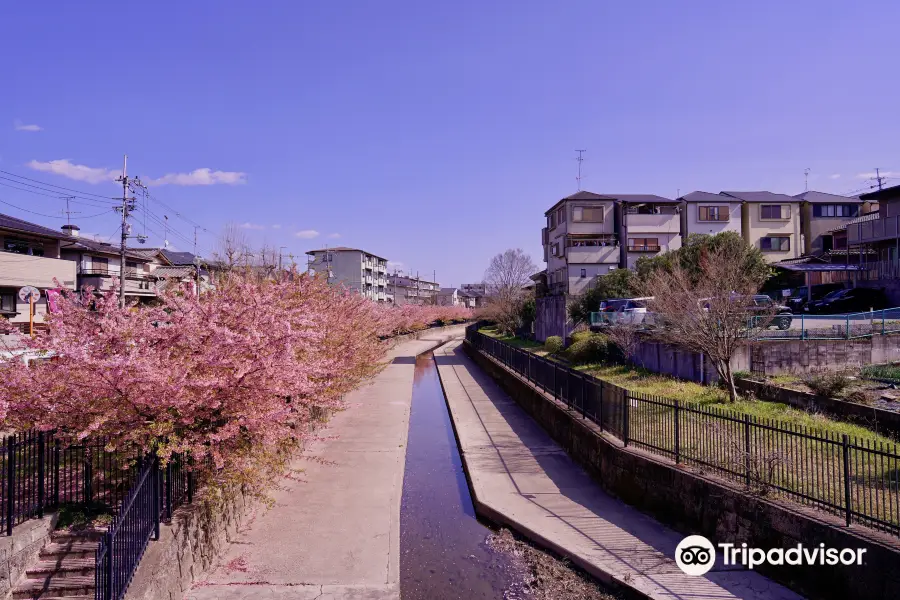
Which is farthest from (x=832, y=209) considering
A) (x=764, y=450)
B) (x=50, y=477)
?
(x=50, y=477)

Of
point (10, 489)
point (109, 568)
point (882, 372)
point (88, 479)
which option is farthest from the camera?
point (882, 372)

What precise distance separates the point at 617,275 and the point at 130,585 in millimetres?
30724

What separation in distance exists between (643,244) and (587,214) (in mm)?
5387

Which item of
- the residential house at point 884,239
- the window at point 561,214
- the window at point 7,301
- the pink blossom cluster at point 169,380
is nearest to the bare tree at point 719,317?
the pink blossom cluster at point 169,380

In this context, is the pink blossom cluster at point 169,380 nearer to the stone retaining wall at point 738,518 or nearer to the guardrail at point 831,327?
the stone retaining wall at point 738,518

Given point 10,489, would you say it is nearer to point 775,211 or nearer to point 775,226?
point 775,226

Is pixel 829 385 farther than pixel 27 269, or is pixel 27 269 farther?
pixel 27 269

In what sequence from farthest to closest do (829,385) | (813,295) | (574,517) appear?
1. (813,295)
2. (829,385)
3. (574,517)

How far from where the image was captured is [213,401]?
7473 mm

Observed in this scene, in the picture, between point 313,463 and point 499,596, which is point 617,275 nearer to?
point 313,463

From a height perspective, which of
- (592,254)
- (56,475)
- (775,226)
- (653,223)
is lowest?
(56,475)

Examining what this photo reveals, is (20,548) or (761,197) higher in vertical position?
(761,197)

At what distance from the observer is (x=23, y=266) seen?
2783 cm

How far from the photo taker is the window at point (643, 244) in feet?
153
